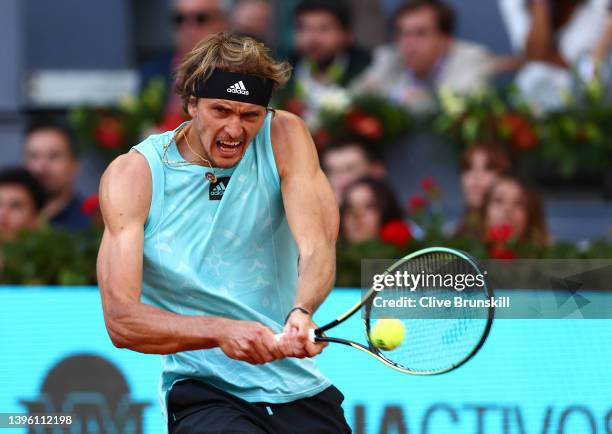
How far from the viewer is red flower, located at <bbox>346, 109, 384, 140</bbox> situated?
812 cm

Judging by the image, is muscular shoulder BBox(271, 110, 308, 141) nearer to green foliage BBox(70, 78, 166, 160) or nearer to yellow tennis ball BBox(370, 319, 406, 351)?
yellow tennis ball BBox(370, 319, 406, 351)

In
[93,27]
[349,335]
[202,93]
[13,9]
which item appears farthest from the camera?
[93,27]

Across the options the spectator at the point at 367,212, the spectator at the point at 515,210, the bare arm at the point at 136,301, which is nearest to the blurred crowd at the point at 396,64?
the spectator at the point at 515,210

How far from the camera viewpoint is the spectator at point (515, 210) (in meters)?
7.16

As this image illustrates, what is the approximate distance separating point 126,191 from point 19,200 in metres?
3.74

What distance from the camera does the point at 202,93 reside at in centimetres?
412

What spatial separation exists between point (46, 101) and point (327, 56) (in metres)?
2.05

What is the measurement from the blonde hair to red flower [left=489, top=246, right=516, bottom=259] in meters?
2.40

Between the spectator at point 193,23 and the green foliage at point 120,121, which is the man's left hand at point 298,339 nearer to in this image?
the spectator at point 193,23

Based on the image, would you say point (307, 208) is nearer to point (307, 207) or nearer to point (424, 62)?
point (307, 207)

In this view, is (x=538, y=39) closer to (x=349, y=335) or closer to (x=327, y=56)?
(x=327, y=56)

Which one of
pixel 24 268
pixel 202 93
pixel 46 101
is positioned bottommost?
pixel 24 268

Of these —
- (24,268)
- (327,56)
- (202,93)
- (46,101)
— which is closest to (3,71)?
(46,101)

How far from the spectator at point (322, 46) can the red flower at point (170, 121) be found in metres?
0.75
